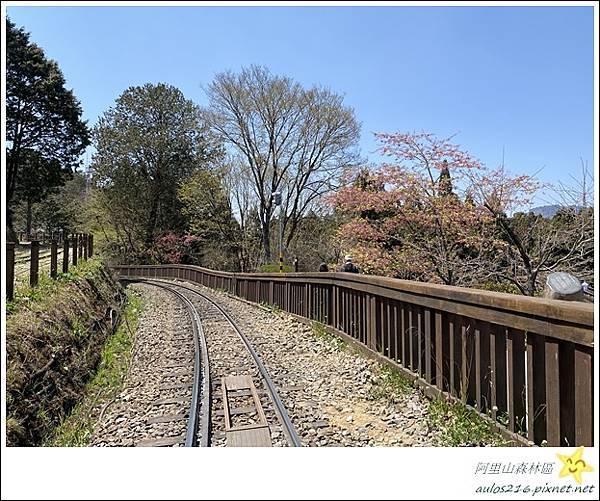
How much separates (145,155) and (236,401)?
115ft

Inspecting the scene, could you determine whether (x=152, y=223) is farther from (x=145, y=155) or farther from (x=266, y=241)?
(x=266, y=241)

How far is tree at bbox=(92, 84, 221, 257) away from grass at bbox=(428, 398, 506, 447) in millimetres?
34378

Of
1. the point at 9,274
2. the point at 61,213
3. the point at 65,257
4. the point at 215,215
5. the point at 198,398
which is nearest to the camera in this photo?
the point at 198,398

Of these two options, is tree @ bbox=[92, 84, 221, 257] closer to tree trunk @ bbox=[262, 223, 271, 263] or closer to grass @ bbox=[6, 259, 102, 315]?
tree trunk @ bbox=[262, 223, 271, 263]

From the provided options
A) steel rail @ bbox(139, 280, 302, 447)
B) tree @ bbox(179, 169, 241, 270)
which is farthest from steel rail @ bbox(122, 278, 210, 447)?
tree @ bbox(179, 169, 241, 270)

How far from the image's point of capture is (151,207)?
123 feet

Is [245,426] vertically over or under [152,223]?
under

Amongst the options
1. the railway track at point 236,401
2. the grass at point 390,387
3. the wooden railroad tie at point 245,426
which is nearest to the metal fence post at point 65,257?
the railway track at point 236,401

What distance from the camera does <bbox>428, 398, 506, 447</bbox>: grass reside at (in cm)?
328

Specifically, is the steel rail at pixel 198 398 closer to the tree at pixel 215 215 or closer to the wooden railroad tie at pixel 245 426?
the wooden railroad tie at pixel 245 426

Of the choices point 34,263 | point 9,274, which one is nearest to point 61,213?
point 34,263

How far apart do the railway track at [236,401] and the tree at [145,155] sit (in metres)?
30.2

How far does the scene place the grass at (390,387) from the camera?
4.62m

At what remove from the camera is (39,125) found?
68.7ft
